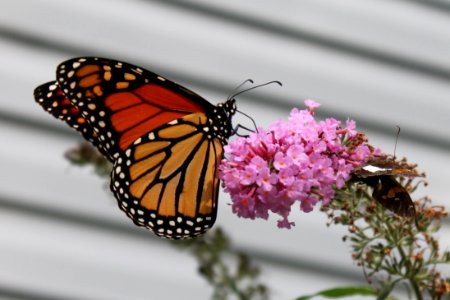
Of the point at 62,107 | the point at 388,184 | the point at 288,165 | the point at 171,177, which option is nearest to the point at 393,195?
the point at 388,184

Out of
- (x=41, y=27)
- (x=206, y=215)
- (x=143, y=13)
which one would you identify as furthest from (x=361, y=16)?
(x=206, y=215)

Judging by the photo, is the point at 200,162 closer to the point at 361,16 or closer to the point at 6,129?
the point at 6,129

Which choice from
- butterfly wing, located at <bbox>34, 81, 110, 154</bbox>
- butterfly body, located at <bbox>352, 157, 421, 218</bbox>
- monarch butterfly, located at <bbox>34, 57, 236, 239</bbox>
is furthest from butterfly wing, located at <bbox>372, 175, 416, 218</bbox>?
butterfly wing, located at <bbox>34, 81, 110, 154</bbox>

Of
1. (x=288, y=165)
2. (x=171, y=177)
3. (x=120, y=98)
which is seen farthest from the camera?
(x=171, y=177)

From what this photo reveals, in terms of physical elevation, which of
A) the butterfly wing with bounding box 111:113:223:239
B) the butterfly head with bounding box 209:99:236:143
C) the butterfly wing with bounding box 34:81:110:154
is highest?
the butterfly head with bounding box 209:99:236:143

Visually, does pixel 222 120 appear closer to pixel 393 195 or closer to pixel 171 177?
pixel 171 177

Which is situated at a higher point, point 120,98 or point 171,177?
point 120,98

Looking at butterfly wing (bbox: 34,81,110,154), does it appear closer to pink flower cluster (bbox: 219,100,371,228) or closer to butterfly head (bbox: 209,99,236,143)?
butterfly head (bbox: 209,99,236,143)
